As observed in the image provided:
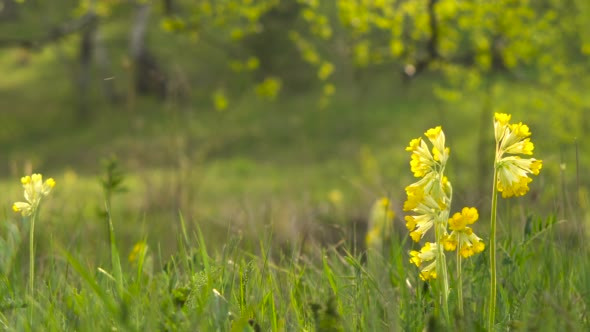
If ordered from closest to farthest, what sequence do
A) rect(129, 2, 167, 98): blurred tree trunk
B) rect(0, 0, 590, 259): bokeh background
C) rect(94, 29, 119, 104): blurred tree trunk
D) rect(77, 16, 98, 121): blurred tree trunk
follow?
rect(0, 0, 590, 259): bokeh background
rect(129, 2, 167, 98): blurred tree trunk
rect(94, 29, 119, 104): blurred tree trunk
rect(77, 16, 98, 121): blurred tree trunk

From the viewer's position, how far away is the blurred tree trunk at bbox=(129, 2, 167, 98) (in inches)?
934

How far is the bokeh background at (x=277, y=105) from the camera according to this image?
6.75 meters

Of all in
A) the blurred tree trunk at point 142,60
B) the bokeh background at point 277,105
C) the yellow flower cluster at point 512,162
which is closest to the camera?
the yellow flower cluster at point 512,162

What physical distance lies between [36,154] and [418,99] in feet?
40.0

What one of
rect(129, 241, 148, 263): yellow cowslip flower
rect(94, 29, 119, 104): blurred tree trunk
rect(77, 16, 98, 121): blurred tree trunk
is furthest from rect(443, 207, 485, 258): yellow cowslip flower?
rect(94, 29, 119, 104): blurred tree trunk

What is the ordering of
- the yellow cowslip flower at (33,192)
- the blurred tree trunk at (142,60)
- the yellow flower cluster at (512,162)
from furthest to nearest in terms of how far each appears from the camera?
1. the blurred tree trunk at (142,60)
2. the yellow cowslip flower at (33,192)
3. the yellow flower cluster at (512,162)

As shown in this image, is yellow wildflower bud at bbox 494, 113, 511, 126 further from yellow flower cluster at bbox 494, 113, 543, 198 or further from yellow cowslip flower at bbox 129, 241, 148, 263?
yellow cowslip flower at bbox 129, 241, 148, 263

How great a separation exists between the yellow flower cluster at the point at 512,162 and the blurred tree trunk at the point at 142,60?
66.7 feet

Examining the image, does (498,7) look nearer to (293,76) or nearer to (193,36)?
(193,36)

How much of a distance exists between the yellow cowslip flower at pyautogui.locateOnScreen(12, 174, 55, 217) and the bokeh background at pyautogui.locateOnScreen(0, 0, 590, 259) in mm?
632

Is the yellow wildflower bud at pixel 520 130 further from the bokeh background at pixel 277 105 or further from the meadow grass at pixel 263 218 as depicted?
the bokeh background at pixel 277 105

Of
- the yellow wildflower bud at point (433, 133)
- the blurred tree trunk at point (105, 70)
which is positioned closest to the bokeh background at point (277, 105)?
the blurred tree trunk at point (105, 70)

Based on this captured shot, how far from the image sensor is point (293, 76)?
25859 millimetres

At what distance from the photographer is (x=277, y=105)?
79.1ft
